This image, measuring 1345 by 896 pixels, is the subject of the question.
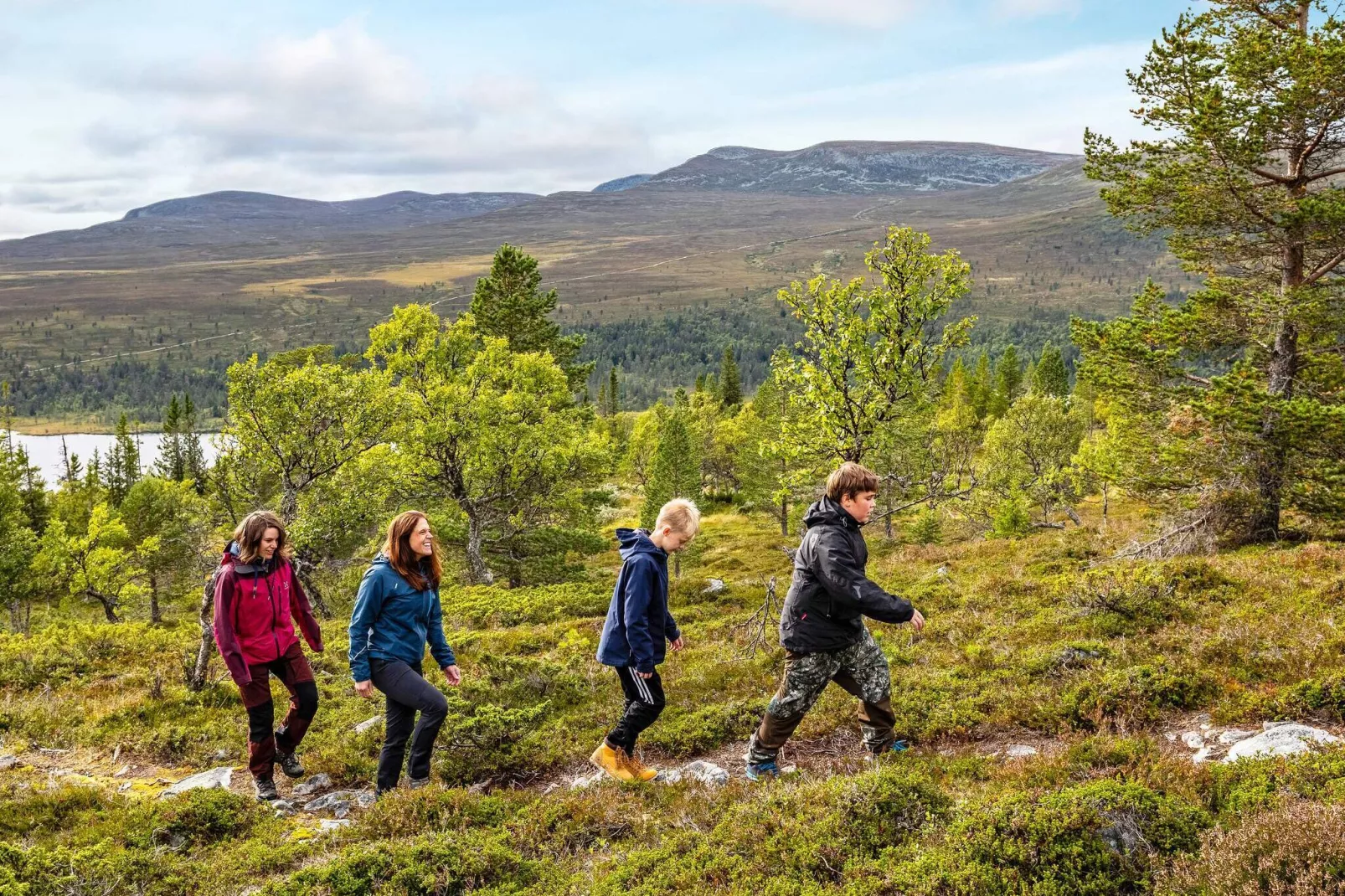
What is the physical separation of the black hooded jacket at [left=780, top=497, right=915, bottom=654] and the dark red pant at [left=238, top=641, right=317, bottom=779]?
5.16 metres

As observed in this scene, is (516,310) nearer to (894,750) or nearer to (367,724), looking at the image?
(367,724)

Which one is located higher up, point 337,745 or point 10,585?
point 337,745

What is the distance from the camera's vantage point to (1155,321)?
58.4 ft

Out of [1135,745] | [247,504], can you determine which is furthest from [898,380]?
[247,504]

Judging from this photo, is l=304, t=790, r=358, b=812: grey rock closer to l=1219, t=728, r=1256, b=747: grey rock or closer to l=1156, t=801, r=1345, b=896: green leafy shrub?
l=1156, t=801, r=1345, b=896: green leafy shrub

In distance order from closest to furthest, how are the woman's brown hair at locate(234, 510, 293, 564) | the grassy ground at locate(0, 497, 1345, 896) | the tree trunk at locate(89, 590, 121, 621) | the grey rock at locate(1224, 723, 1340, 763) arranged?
the grassy ground at locate(0, 497, 1345, 896) < the grey rock at locate(1224, 723, 1340, 763) < the woman's brown hair at locate(234, 510, 293, 564) < the tree trunk at locate(89, 590, 121, 621)

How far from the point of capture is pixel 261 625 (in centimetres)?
761

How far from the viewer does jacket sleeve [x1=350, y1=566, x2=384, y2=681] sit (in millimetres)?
6883

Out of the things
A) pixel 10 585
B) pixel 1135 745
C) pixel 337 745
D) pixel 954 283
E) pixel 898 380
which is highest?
pixel 954 283

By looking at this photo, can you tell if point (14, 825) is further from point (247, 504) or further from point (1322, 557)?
point (247, 504)

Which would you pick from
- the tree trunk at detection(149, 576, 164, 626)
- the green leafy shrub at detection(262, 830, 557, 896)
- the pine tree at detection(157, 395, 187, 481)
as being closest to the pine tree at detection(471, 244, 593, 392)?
the tree trunk at detection(149, 576, 164, 626)

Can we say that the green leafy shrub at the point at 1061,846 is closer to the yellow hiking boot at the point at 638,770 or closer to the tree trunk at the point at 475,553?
the yellow hiking boot at the point at 638,770

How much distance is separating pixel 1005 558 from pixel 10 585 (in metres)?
44.1

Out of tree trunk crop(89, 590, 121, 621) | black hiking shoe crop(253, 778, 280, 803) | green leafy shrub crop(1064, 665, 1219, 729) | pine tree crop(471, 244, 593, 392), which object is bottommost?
tree trunk crop(89, 590, 121, 621)
